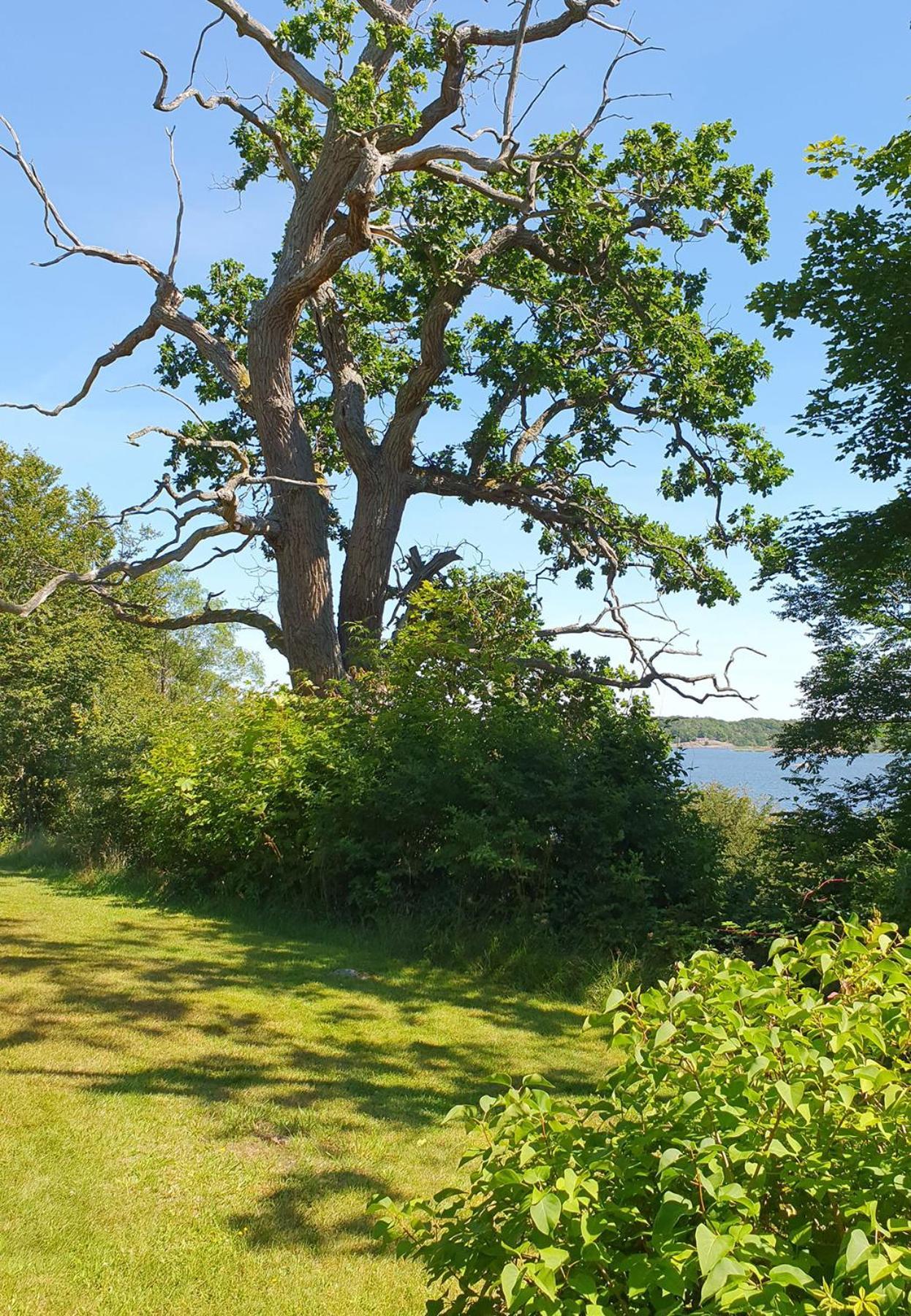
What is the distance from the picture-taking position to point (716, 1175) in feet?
5.89

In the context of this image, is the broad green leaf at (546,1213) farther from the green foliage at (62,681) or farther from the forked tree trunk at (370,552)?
the forked tree trunk at (370,552)

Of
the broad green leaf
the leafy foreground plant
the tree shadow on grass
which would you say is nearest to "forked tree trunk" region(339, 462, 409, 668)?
the tree shadow on grass

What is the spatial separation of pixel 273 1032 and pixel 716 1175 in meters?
4.98

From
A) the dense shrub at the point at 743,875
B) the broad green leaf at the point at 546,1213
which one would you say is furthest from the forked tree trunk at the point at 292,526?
the broad green leaf at the point at 546,1213

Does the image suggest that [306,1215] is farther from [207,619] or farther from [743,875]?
[207,619]

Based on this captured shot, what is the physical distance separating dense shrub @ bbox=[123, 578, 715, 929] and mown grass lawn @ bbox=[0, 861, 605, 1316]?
1.00 meters

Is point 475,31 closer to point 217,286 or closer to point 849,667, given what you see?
point 217,286

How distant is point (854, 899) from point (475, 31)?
12879mm

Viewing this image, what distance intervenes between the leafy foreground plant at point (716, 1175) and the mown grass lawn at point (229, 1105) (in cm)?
168

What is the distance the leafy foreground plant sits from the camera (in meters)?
1.69

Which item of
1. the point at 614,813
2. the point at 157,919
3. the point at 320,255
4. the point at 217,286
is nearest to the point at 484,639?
the point at 614,813

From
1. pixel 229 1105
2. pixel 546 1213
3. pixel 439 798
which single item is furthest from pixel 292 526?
pixel 546 1213

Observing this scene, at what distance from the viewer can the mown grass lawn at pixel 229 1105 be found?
11.4 feet

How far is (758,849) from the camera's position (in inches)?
380
